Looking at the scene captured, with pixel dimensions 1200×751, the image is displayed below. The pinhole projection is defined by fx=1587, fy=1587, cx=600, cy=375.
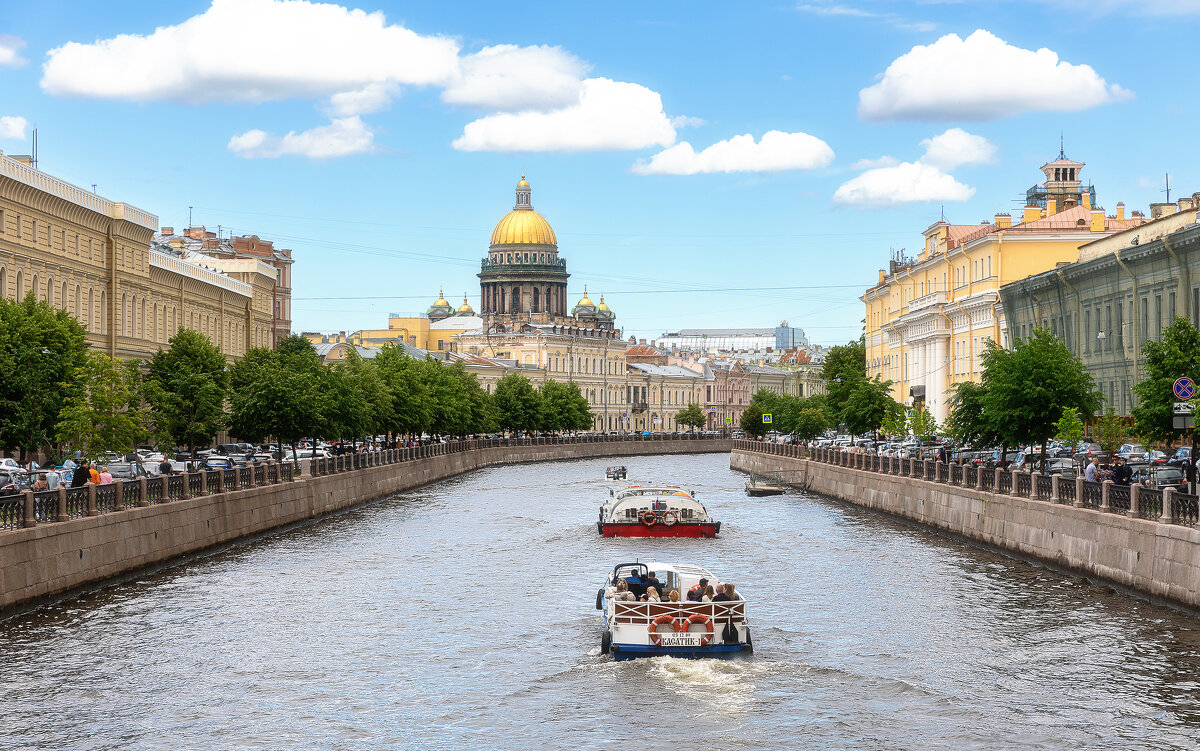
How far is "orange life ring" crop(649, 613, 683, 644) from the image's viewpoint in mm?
24969

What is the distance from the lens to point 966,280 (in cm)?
8300

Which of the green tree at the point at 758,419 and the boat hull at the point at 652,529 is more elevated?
the green tree at the point at 758,419

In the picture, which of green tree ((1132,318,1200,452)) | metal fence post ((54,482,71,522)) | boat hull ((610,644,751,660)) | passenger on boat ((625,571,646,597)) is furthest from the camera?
green tree ((1132,318,1200,452))

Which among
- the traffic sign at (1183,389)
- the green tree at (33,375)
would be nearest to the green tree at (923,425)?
the green tree at (33,375)

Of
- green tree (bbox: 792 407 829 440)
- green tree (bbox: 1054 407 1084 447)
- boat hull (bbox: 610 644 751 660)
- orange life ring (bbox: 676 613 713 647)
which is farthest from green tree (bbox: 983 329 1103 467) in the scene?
green tree (bbox: 792 407 829 440)

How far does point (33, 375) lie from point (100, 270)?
24035mm

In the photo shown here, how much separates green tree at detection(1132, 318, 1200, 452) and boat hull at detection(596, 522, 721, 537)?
53.0ft

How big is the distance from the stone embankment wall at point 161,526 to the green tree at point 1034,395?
21.9m

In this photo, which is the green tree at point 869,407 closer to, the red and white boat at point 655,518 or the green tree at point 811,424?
the red and white boat at point 655,518

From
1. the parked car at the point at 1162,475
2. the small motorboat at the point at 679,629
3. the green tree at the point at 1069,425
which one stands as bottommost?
the small motorboat at the point at 679,629

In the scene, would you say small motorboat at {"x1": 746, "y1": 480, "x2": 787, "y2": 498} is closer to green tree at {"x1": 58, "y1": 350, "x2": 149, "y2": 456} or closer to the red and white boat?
the red and white boat

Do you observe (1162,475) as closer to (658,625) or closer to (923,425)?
(658,625)

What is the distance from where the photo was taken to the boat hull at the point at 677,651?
25.0m

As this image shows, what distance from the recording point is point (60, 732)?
2089cm
